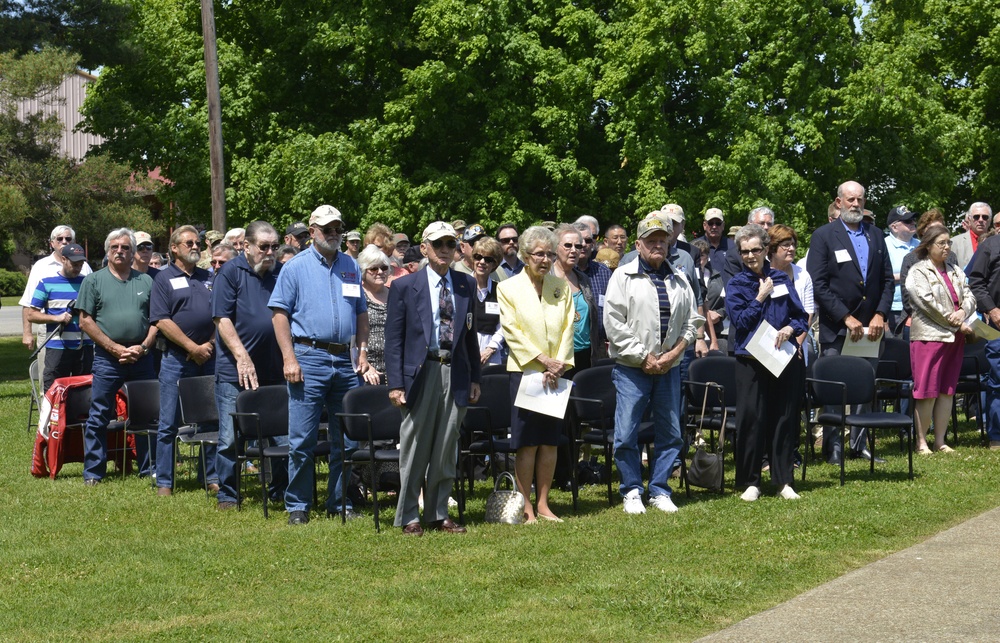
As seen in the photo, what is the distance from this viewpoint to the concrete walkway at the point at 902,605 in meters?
5.42

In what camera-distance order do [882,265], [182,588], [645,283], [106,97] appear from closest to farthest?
[182,588], [645,283], [882,265], [106,97]

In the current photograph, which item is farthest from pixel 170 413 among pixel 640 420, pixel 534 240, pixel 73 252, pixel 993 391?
pixel 993 391

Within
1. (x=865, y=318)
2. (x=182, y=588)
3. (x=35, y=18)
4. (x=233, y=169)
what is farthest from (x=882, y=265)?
(x=35, y=18)

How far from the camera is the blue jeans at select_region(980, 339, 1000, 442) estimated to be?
11109 mm

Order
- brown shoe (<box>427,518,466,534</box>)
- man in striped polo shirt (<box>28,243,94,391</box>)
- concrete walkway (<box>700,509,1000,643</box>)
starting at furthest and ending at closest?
man in striped polo shirt (<box>28,243,94,391</box>)
brown shoe (<box>427,518,466,534</box>)
concrete walkway (<box>700,509,1000,643</box>)

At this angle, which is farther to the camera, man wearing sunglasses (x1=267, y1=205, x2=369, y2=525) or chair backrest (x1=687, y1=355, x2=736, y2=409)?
chair backrest (x1=687, y1=355, x2=736, y2=409)

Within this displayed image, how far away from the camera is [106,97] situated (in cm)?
2783

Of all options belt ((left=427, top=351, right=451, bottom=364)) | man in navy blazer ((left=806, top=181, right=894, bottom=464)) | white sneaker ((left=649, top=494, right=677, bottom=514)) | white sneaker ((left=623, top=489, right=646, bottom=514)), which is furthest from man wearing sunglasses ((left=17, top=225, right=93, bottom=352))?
man in navy blazer ((left=806, top=181, right=894, bottom=464))

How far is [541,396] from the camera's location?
816 cm

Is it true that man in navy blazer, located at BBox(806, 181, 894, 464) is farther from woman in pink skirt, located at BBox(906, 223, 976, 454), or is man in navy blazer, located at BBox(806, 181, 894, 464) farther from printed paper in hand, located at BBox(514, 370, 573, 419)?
printed paper in hand, located at BBox(514, 370, 573, 419)

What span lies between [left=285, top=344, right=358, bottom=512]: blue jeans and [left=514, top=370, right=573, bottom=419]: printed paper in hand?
116 cm

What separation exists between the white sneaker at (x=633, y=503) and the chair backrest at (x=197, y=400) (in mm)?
3187

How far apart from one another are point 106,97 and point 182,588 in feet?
76.0

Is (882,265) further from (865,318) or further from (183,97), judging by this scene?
(183,97)
